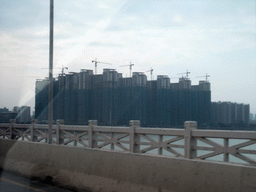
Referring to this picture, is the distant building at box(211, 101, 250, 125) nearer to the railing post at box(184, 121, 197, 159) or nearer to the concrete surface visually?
the concrete surface

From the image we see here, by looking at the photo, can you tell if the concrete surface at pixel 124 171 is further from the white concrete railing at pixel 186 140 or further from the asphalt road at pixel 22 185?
the white concrete railing at pixel 186 140

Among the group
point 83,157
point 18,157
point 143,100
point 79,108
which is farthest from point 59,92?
point 83,157

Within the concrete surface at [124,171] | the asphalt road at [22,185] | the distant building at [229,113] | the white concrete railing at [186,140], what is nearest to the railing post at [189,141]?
the white concrete railing at [186,140]

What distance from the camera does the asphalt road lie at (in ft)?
32.0

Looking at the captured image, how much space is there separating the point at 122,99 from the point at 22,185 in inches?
1215

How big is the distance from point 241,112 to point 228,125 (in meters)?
2.49

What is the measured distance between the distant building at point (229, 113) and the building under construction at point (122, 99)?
1655 mm

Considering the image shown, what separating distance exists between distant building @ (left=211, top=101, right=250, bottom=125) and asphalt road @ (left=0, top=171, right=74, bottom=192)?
673 inches

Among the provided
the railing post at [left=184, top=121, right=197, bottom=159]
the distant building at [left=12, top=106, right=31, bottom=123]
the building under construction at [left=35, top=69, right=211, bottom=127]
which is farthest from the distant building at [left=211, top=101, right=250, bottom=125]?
the railing post at [left=184, top=121, right=197, bottom=159]

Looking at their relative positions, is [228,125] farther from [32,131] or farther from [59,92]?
[59,92]

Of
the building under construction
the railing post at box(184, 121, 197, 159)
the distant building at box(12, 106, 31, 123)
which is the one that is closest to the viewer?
the railing post at box(184, 121, 197, 159)

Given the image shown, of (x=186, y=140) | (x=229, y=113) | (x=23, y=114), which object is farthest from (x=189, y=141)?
(x=23, y=114)

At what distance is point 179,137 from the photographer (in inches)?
387

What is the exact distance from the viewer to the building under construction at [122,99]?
34316 mm
